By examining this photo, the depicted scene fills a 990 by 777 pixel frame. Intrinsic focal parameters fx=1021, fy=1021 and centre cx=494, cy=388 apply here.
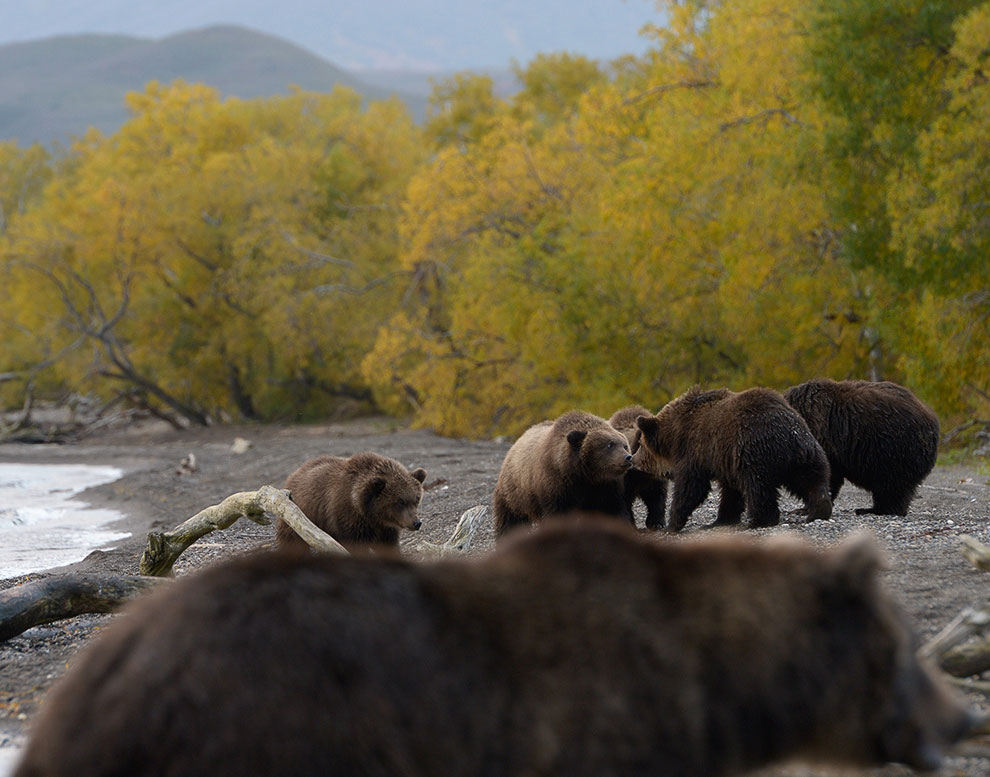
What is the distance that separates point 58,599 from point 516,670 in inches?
177

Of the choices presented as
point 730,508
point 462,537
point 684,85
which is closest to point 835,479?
point 730,508

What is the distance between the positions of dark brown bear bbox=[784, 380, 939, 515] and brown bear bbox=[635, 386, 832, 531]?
876 mm

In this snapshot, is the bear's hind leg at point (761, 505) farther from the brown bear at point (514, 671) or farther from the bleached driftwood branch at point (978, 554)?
the brown bear at point (514, 671)

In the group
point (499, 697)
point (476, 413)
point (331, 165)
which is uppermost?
point (331, 165)

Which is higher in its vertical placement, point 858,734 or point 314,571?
point 314,571

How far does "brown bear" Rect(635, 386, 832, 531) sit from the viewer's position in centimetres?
831

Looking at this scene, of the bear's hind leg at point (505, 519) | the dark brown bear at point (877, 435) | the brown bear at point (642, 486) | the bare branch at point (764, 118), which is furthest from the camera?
the bare branch at point (764, 118)

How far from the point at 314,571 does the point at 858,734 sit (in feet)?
5.09

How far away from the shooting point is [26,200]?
51688 millimetres

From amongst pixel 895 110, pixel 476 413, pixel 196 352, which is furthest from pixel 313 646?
pixel 196 352

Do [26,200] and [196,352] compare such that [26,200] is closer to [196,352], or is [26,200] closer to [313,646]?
[196,352]

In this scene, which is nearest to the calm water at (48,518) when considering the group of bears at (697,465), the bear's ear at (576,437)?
the group of bears at (697,465)

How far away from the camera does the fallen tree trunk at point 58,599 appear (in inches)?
240

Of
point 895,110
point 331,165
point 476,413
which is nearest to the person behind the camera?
point 895,110
